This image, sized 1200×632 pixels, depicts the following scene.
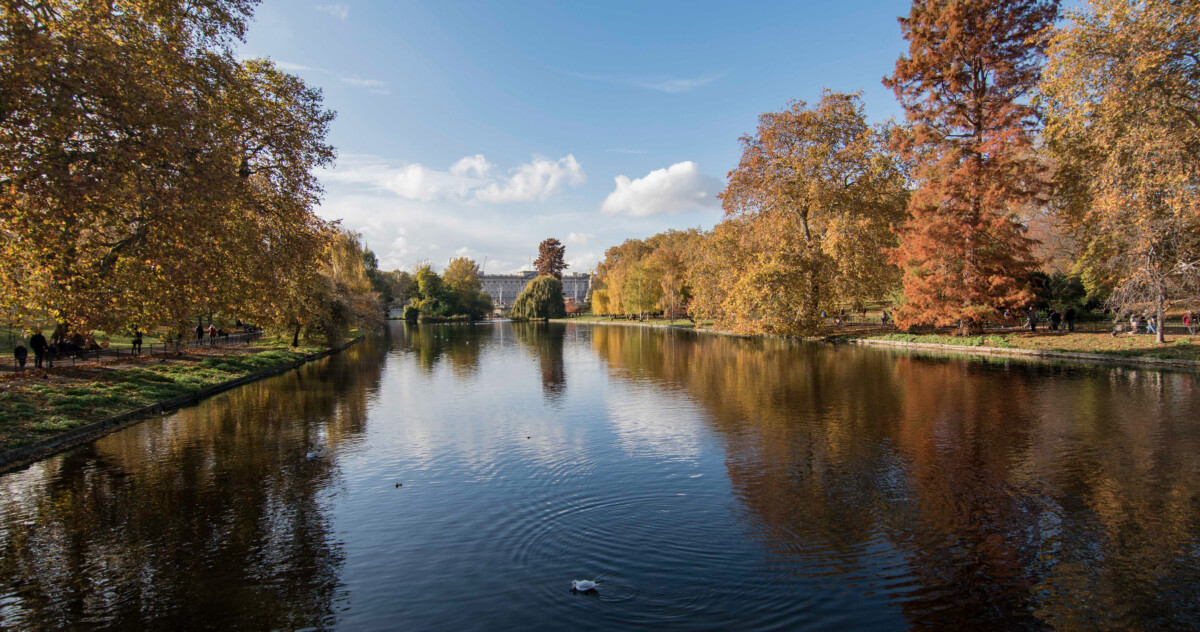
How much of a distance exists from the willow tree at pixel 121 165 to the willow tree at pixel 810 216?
92.7 feet

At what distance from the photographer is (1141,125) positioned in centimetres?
2156

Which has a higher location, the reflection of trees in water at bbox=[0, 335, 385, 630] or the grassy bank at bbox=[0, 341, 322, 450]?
the grassy bank at bbox=[0, 341, 322, 450]

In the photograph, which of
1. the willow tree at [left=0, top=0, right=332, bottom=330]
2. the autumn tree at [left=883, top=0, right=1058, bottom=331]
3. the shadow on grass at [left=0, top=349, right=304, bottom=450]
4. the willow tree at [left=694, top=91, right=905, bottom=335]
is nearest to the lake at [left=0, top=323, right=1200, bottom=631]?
the shadow on grass at [left=0, top=349, right=304, bottom=450]

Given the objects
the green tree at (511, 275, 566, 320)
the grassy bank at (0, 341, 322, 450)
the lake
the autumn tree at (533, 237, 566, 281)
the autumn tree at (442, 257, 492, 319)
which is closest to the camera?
the lake

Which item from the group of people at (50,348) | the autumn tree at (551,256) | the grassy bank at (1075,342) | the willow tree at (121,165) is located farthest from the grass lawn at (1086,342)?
the autumn tree at (551,256)

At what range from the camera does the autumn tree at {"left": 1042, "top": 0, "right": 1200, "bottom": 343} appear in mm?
20547

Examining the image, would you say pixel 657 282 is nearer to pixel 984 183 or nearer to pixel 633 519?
pixel 984 183

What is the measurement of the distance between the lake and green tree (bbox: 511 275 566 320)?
82845 millimetres

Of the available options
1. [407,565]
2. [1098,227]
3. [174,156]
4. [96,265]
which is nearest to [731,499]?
[407,565]

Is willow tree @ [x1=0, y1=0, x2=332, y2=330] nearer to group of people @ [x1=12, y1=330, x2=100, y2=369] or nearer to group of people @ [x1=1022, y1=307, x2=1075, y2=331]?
group of people @ [x1=12, y1=330, x2=100, y2=369]

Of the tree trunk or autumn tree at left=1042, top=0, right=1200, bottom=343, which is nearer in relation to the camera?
autumn tree at left=1042, top=0, right=1200, bottom=343

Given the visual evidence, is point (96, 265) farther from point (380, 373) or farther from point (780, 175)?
point (780, 175)

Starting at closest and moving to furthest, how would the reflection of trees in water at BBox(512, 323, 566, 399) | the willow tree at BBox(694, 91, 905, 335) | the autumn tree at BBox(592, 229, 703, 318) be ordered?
the reflection of trees in water at BBox(512, 323, 566, 399) → the willow tree at BBox(694, 91, 905, 335) → the autumn tree at BBox(592, 229, 703, 318)

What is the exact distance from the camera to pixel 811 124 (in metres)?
38.4
